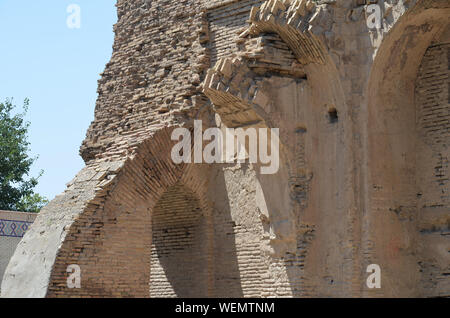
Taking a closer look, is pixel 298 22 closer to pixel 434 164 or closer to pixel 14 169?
pixel 434 164

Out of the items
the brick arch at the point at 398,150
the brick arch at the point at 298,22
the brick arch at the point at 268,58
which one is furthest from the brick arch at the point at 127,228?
the brick arch at the point at 398,150

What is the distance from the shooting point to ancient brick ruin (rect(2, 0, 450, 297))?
10922mm

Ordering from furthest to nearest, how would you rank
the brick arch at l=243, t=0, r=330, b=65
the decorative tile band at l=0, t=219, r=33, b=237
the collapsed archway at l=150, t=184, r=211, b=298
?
the decorative tile band at l=0, t=219, r=33, b=237
the collapsed archway at l=150, t=184, r=211, b=298
the brick arch at l=243, t=0, r=330, b=65

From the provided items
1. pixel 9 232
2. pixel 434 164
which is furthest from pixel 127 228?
pixel 9 232

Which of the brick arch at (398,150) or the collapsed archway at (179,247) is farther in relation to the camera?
the collapsed archway at (179,247)

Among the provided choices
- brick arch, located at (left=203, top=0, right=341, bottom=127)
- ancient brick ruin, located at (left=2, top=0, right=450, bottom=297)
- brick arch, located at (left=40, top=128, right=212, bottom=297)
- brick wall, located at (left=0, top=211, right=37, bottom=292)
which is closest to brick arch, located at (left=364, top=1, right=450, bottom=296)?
ancient brick ruin, located at (left=2, top=0, right=450, bottom=297)

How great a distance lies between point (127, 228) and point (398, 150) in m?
3.82

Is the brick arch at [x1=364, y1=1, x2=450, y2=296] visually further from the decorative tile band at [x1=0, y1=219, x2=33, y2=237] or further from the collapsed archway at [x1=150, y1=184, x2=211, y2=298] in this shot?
the decorative tile band at [x1=0, y1=219, x2=33, y2=237]

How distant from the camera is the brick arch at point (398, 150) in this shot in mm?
10789

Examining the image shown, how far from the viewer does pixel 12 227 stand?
18.4 m

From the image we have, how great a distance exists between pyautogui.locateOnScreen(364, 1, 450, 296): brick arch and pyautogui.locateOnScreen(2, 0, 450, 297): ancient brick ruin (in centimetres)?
2

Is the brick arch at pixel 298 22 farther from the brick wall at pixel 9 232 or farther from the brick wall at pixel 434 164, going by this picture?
the brick wall at pixel 9 232

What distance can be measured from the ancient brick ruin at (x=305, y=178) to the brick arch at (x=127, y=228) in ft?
0.05
